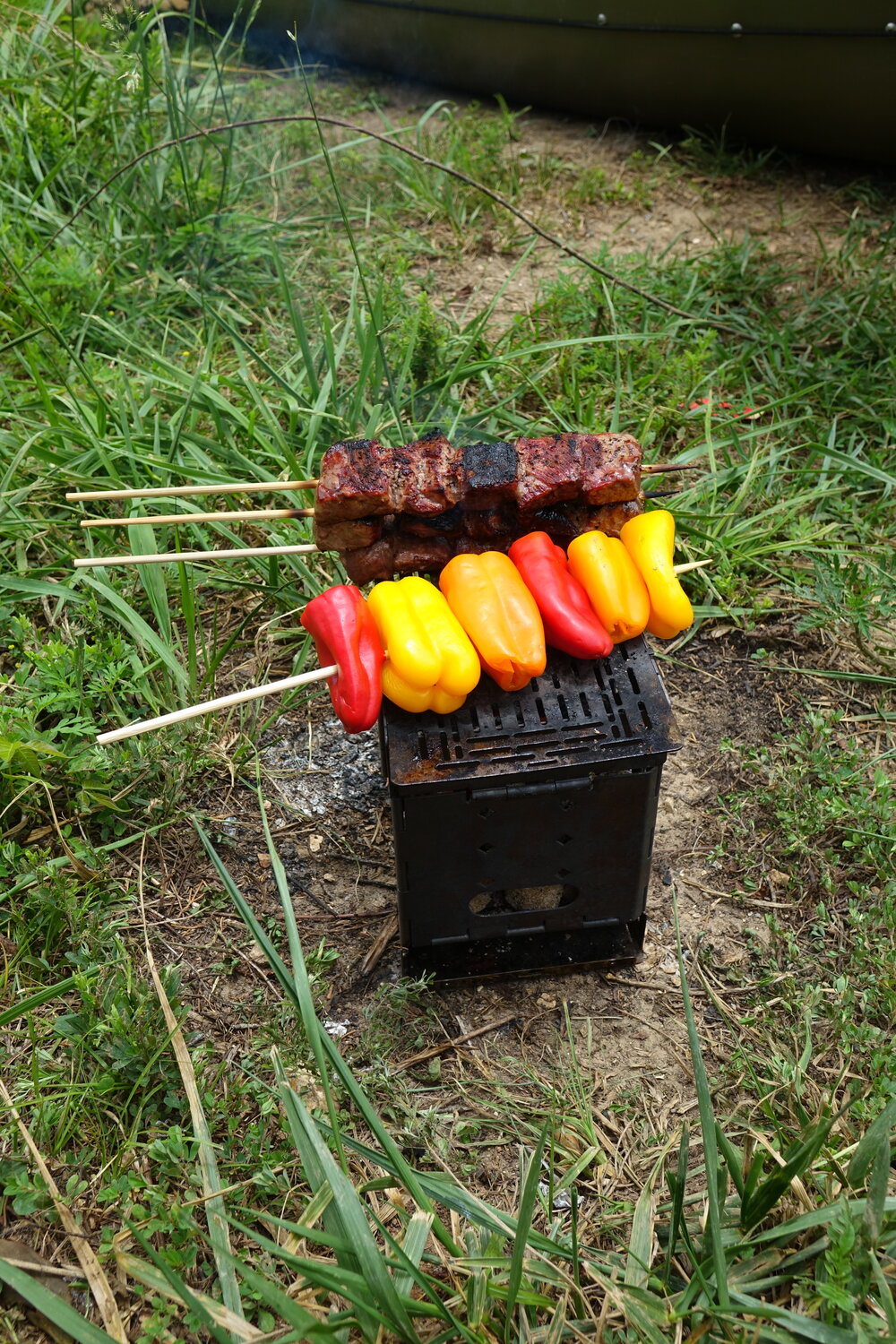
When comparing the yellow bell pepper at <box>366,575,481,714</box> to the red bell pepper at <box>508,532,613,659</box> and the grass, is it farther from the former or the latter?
the grass

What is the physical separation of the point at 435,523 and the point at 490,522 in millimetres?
145

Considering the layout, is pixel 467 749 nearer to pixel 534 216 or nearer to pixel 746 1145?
→ pixel 746 1145

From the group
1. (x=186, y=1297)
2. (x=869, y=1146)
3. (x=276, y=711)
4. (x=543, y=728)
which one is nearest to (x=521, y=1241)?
(x=186, y=1297)

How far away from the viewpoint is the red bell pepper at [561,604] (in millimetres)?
2523

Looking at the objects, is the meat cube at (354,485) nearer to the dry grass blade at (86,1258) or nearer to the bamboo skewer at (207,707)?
the bamboo skewer at (207,707)

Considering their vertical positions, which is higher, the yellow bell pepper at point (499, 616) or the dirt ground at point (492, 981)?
the yellow bell pepper at point (499, 616)

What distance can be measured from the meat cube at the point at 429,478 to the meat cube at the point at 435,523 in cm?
5

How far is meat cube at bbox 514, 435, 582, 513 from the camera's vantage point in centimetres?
262

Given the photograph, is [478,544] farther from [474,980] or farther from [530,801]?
[474,980]

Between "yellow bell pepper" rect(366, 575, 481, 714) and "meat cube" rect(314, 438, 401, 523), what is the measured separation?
20 cm

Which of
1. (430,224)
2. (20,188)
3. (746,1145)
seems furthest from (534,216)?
(746,1145)

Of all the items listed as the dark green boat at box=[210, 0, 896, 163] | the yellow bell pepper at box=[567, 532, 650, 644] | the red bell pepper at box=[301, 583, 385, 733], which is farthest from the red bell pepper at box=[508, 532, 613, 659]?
the dark green boat at box=[210, 0, 896, 163]

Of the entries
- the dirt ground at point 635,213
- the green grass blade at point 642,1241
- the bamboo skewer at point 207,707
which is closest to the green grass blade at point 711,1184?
the green grass blade at point 642,1241

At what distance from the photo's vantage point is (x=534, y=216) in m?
5.72
